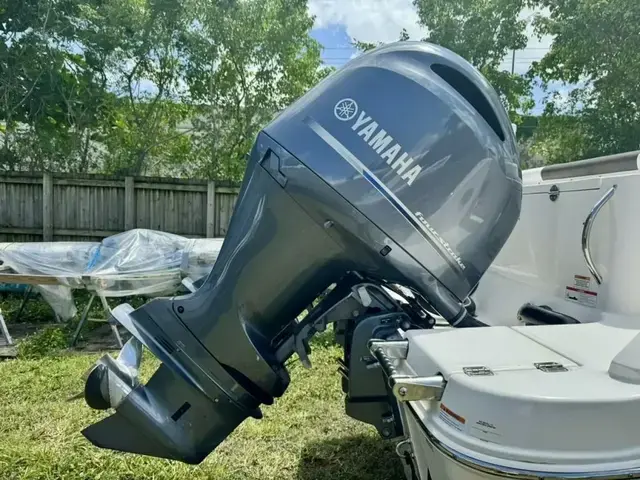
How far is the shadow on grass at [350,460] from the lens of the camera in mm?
2623

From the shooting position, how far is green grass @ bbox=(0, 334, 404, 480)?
2.54 m

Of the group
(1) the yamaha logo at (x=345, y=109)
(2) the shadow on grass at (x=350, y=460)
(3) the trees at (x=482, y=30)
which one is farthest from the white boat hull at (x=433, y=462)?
(3) the trees at (x=482, y=30)

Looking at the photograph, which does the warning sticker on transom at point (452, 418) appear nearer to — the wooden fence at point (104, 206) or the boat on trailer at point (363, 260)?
the boat on trailer at point (363, 260)

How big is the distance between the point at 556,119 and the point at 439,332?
722cm

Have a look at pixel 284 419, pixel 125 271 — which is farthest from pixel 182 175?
pixel 284 419

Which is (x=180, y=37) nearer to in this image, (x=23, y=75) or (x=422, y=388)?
(x=23, y=75)

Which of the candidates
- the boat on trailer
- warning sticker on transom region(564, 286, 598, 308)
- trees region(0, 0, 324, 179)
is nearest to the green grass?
the boat on trailer

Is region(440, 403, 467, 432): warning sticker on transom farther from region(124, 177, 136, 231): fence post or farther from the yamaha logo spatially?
region(124, 177, 136, 231): fence post

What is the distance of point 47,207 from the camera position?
684 cm

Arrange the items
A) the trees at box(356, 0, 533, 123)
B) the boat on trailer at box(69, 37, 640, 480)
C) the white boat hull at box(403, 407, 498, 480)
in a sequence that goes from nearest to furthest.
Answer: the white boat hull at box(403, 407, 498, 480) → the boat on trailer at box(69, 37, 640, 480) → the trees at box(356, 0, 533, 123)

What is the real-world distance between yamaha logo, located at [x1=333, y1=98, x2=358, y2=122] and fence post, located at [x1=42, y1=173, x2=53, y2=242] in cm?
616

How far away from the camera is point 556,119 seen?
778 centimetres

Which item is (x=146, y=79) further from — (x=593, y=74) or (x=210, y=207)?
(x=593, y=74)

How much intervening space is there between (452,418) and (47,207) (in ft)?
22.2
